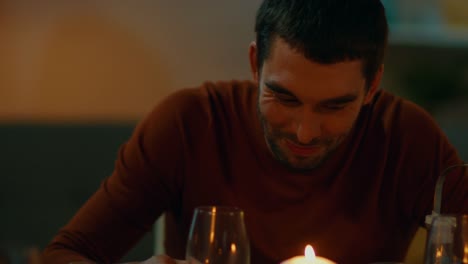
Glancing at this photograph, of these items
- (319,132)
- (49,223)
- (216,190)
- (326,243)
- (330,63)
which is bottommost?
(49,223)

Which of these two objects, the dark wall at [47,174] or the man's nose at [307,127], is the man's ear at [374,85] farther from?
the dark wall at [47,174]

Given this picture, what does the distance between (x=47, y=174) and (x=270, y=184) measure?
1.17 m

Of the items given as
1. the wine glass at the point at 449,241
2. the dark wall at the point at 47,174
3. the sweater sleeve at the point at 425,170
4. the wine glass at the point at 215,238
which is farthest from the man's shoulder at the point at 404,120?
the dark wall at the point at 47,174

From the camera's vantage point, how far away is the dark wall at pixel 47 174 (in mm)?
2547

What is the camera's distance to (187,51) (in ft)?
10.1

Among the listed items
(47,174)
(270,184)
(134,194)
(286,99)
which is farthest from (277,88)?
(47,174)

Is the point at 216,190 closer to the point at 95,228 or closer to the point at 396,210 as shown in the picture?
the point at 95,228

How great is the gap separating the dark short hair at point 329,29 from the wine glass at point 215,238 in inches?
19.1

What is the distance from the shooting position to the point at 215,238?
111 centimetres

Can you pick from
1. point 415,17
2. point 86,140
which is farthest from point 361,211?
point 415,17

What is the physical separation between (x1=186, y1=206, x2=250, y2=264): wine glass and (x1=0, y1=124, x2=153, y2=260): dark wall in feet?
4.84

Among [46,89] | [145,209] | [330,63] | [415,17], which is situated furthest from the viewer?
[415,17]

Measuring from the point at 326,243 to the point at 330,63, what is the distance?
41 centimetres

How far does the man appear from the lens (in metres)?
1.51
